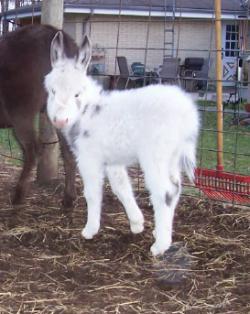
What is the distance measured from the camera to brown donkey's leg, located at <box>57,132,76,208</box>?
4.98 meters

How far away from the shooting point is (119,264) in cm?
373

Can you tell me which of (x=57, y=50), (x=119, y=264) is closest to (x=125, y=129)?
(x=57, y=50)

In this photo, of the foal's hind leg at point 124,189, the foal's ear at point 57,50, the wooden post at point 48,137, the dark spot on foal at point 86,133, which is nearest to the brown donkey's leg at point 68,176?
the wooden post at point 48,137

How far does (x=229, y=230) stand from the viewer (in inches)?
176

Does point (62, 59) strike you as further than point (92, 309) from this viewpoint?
Yes

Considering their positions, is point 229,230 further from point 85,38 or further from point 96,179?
point 85,38

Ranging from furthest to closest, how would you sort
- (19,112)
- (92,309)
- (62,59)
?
1. (19,112)
2. (62,59)
3. (92,309)

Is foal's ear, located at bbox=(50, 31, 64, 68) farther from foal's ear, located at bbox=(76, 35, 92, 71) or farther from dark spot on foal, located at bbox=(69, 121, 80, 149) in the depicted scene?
dark spot on foal, located at bbox=(69, 121, 80, 149)

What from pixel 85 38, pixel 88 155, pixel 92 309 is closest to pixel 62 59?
pixel 85 38

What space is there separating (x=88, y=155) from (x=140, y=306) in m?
1.11

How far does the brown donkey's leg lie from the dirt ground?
10 centimetres

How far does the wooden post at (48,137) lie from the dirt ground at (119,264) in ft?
2.59

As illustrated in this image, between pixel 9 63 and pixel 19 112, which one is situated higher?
pixel 9 63

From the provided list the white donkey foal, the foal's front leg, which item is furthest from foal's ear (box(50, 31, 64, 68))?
the foal's front leg
